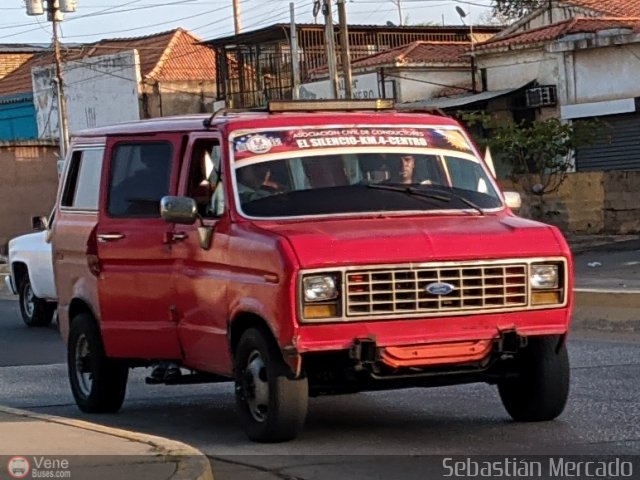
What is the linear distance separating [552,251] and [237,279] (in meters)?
1.91

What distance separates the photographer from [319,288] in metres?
7.83

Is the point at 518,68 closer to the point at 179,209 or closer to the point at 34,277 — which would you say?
the point at 34,277

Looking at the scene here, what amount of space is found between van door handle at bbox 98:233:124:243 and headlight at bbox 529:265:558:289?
10.1 feet

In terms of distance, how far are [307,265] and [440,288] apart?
2.68 ft

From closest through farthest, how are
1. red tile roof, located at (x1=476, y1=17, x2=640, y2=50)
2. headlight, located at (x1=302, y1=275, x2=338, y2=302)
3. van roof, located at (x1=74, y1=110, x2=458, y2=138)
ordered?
headlight, located at (x1=302, y1=275, x2=338, y2=302) → van roof, located at (x1=74, y1=110, x2=458, y2=138) → red tile roof, located at (x1=476, y1=17, x2=640, y2=50)

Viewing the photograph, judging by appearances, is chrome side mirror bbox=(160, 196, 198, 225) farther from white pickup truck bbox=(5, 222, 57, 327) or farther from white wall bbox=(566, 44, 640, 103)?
white wall bbox=(566, 44, 640, 103)

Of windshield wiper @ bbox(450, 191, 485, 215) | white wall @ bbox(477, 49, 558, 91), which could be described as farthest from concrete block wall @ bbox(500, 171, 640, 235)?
windshield wiper @ bbox(450, 191, 485, 215)

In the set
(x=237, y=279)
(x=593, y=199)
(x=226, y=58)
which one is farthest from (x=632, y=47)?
(x=237, y=279)

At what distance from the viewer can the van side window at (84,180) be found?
10445mm

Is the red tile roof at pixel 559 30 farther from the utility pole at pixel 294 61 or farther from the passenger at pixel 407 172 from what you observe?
the passenger at pixel 407 172

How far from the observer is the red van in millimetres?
7938

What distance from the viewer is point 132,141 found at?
1006 centimetres

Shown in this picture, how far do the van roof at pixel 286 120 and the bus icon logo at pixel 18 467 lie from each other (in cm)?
263

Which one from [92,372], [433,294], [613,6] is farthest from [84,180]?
[613,6]
